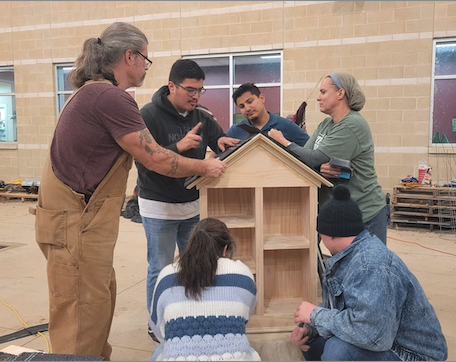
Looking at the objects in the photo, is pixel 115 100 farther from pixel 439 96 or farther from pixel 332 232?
pixel 439 96

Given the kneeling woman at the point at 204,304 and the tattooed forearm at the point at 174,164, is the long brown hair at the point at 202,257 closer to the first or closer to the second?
the kneeling woman at the point at 204,304

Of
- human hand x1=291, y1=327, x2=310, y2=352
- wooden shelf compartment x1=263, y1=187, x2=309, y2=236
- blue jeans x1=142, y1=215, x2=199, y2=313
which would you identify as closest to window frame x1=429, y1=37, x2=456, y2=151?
wooden shelf compartment x1=263, y1=187, x2=309, y2=236

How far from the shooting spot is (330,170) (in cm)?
236

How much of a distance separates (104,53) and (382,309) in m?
1.66

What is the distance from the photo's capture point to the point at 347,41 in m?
6.95

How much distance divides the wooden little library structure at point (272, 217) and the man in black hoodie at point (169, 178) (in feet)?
0.79

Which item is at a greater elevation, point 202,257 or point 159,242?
point 202,257

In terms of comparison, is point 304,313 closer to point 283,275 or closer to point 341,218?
point 341,218

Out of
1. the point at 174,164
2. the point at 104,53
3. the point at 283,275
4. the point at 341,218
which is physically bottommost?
the point at 283,275

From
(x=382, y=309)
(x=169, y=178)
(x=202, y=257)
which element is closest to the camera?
(x=382, y=309)

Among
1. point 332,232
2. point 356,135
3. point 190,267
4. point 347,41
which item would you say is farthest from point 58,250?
point 347,41

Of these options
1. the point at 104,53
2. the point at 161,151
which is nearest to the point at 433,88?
the point at 161,151

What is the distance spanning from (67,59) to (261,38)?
4336mm

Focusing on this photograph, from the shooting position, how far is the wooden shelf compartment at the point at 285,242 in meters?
2.31
